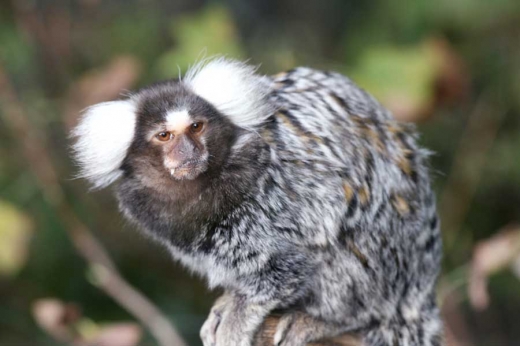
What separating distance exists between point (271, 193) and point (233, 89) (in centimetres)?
35

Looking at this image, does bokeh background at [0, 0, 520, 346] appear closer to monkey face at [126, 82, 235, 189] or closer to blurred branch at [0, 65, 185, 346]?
blurred branch at [0, 65, 185, 346]

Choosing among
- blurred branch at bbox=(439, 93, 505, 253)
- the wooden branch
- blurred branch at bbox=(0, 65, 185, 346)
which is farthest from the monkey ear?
blurred branch at bbox=(439, 93, 505, 253)

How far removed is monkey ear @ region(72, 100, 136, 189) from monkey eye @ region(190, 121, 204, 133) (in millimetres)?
205

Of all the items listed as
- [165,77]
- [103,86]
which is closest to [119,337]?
[103,86]

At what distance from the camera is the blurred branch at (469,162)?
4551 mm

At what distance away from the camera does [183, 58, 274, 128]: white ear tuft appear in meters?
2.35

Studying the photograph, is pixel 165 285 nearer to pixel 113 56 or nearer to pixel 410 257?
pixel 113 56

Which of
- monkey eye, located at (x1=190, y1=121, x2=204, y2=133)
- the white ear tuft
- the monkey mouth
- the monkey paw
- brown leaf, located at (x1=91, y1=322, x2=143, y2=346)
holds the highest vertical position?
the white ear tuft

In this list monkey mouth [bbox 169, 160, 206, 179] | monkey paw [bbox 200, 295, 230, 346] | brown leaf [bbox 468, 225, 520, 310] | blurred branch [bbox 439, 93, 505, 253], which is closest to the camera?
monkey mouth [bbox 169, 160, 206, 179]

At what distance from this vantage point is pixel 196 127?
90.8 inches

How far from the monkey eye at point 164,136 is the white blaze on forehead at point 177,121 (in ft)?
0.07

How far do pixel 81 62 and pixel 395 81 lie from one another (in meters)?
2.18

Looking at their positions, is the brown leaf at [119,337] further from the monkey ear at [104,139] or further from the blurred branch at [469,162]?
the blurred branch at [469,162]

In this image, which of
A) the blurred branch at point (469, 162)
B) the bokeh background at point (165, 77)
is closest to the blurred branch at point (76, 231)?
the bokeh background at point (165, 77)
